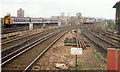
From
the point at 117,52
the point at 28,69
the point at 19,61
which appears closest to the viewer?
the point at 117,52

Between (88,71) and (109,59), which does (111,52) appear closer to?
(109,59)

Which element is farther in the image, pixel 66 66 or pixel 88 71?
pixel 66 66

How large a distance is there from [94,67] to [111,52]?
335 cm

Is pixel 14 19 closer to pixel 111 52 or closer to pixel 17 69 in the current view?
pixel 17 69

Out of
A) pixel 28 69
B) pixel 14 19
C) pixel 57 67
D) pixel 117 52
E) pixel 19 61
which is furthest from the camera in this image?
pixel 14 19

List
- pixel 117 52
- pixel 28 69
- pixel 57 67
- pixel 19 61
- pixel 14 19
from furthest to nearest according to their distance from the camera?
pixel 14 19
pixel 19 61
pixel 57 67
pixel 28 69
pixel 117 52

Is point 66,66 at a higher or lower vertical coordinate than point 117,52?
lower

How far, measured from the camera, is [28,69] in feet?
20.2

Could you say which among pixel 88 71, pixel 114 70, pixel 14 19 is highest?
pixel 14 19

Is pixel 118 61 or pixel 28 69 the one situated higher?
pixel 118 61

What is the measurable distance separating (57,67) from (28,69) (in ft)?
5.62

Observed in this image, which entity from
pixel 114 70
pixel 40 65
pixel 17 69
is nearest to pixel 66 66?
pixel 40 65

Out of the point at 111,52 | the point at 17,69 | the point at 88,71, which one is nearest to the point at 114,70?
the point at 111,52

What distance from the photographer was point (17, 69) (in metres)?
6.23
